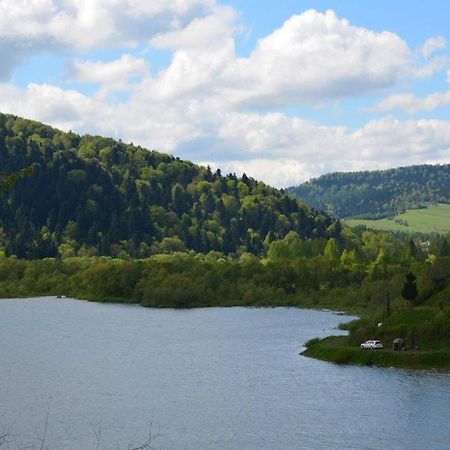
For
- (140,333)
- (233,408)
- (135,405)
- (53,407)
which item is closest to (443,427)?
(233,408)

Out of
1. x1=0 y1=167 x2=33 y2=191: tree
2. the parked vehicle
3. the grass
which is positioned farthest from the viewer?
→ the parked vehicle

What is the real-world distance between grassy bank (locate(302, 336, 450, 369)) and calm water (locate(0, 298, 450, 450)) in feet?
9.59

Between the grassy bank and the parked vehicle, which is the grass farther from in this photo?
the parked vehicle

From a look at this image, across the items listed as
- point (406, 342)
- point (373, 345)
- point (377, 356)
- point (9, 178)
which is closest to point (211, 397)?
point (377, 356)

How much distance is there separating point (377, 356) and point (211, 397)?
1202 inches

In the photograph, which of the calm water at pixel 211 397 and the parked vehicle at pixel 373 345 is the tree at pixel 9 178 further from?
the parked vehicle at pixel 373 345

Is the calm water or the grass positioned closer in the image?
the calm water

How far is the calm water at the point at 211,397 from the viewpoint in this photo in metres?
85.9

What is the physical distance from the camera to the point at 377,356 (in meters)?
124

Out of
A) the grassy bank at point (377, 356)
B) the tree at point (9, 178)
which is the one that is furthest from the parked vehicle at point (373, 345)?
the tree at point (9, 178)

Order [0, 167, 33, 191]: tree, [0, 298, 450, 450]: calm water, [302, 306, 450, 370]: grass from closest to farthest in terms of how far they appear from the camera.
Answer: [0, 167, 33, 191]: tree → [0, 298, 450, 450]: calm water → [302, 306, 450, 370]: grass

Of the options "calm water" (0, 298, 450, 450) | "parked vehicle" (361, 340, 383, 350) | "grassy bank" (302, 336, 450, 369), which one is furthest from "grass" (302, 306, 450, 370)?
"calm water" (0, 298, 450, 450)

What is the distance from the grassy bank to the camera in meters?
119

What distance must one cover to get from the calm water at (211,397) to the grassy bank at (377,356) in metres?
2.92
